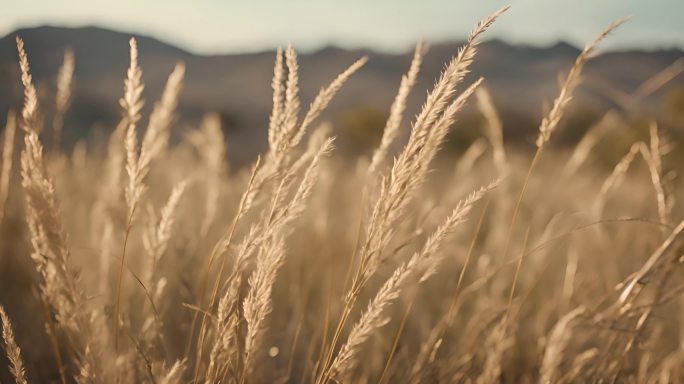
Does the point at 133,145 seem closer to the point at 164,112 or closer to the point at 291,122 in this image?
the point at 291,122

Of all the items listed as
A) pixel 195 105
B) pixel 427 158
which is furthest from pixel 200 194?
pixel 195 105

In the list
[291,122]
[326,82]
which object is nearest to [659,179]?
[291,122]

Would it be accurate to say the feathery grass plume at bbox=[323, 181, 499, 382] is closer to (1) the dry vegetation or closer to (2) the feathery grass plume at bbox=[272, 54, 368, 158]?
(1) the dry vegetation

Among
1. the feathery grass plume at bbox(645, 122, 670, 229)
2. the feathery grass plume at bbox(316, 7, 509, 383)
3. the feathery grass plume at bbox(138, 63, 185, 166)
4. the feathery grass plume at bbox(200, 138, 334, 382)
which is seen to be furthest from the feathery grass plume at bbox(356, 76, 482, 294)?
the feathery grass plume at bbox(645, 122, 670, 229)

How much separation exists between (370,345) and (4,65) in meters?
2.08

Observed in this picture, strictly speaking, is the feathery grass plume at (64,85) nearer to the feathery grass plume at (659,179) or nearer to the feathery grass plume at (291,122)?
the feathery grass plume at (291,122)

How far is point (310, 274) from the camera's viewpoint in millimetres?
2539

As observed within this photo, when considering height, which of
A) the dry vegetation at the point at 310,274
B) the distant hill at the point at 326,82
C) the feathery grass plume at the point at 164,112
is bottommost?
the distant hill at the point at 326,82

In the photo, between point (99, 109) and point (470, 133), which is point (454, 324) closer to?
point (470, 133)

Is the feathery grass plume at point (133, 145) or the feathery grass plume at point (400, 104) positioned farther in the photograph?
the feathery grass plume at point (400, 104)

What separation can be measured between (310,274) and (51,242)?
1.56 m

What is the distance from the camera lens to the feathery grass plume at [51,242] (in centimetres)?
101

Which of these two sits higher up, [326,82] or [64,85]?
[64,85]

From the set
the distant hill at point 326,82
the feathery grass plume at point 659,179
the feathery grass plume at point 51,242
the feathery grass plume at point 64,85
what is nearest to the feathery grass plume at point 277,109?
the feathery grass plume at point 51,242
